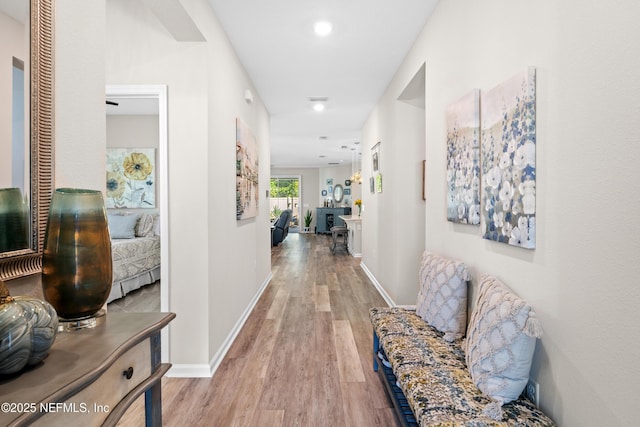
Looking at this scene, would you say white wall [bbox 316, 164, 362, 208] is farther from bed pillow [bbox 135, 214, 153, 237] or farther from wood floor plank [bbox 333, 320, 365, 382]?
wood floor plank [bbox 333, 320, 365, 382]

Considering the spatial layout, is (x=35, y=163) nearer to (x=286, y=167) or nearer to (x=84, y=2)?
(x=84, y=2)

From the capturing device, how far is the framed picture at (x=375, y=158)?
494cm

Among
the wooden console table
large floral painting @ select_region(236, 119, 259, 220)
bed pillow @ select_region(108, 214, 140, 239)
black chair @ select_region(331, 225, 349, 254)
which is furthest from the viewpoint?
black chair @ select_region(331, 225, 349, 254)

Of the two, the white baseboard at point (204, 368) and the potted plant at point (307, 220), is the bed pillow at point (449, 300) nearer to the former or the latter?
the white baseboard at point (204, 368)

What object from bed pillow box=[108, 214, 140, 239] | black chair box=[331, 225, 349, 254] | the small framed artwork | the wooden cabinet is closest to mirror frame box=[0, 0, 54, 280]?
the small framed artwork

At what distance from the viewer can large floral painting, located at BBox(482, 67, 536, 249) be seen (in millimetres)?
1416

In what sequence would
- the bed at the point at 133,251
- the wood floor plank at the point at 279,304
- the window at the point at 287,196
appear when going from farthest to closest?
the window at the point at 287,196 → the bed at the point at 133,251 → the wood floor plank at the point at 279,304

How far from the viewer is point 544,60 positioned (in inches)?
53.4

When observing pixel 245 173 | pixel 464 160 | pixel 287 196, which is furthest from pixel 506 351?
pixel 287 196

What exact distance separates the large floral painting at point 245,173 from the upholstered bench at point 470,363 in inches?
79.2

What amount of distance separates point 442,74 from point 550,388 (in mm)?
2117

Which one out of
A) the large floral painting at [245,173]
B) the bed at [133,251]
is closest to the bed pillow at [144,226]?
the bed at [133,251]

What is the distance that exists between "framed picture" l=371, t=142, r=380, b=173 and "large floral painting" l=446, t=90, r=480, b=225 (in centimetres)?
261

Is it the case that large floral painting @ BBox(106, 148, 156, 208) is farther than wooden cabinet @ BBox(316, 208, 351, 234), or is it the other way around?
wooden cabinet @ BBox(316, 208, 351, 234)
